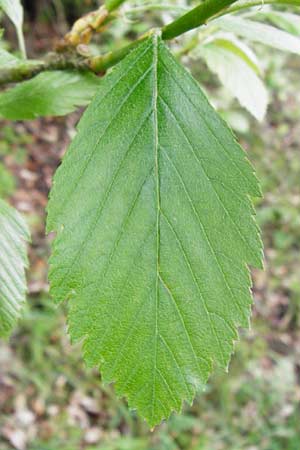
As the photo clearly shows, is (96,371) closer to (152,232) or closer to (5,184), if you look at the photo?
(5,184)

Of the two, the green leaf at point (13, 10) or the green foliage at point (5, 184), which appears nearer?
the green leaf at point (13, 10)

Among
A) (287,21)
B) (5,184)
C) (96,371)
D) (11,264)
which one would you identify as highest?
(287,21)

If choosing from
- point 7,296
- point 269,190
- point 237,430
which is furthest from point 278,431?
point 7,296

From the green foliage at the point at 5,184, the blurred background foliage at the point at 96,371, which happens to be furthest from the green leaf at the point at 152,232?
the green foliage at the point at 5,184

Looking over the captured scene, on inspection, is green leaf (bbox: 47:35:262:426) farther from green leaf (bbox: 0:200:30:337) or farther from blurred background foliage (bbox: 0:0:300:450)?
blurred background foliage (bbox: 0:0:300:450)

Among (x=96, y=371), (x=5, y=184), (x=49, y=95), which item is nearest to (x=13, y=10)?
(x=49, y=95)

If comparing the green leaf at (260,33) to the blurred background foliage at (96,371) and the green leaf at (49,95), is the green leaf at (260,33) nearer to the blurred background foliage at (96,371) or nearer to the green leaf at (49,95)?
the green leaf at (49,95)

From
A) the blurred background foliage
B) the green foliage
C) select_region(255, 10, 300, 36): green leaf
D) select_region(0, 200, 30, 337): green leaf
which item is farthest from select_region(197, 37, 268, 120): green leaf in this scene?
the green foliage

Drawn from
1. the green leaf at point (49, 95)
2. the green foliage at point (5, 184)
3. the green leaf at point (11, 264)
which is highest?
the green leaf at point (49, 95)
